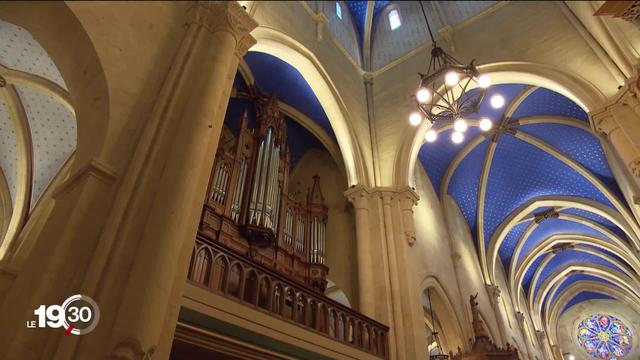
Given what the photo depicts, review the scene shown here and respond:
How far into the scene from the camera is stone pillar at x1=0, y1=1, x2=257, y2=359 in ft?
9.55

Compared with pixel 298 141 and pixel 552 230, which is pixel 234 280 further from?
pixel 552 230

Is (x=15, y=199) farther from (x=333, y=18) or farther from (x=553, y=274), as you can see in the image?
(x=553, y=274)

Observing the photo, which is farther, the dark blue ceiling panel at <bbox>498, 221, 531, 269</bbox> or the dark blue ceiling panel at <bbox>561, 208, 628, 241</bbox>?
the dark blue ceiling panel at <bbox>498, 221, 531, 269</bbox>

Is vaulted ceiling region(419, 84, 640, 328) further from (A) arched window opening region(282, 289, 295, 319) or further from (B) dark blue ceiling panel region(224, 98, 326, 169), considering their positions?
(A) arched window opening region(282, 289, 295, 319)

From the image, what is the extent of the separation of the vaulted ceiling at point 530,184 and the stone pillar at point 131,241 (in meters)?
7.28

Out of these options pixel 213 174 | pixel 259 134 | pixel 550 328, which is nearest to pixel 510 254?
pixel 550 328

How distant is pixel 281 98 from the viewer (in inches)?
420

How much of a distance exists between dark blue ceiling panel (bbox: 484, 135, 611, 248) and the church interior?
0.08 metres

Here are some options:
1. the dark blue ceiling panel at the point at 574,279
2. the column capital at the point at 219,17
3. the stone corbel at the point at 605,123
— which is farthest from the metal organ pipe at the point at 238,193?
the dark blue ceiling panel at the point at 574,279

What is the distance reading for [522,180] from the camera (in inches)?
548

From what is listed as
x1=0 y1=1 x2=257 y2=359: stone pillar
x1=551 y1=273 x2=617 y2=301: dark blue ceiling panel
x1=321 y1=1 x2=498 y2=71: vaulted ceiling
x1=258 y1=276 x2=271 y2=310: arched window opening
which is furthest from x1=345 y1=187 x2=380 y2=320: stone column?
x1=551 y1=273 x2=617 y2=301: dark blue ceiling panel

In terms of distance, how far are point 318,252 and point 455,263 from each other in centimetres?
517

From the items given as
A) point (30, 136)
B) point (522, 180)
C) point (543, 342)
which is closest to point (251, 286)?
point (30, 136)

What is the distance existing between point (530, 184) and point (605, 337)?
50.7 feet
